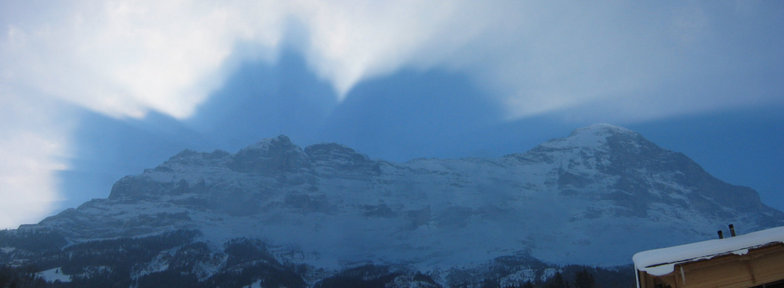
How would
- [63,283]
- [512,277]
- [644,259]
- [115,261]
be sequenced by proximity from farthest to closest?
1. [115,261]
2. [512,277]
3. [63,283]
4. [644,259]

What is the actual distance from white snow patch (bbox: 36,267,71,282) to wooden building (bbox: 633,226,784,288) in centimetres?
18791

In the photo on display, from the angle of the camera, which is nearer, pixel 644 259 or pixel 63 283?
pixel 644 259

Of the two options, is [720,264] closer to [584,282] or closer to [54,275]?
[584,282]

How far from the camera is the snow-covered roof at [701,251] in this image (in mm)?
12172

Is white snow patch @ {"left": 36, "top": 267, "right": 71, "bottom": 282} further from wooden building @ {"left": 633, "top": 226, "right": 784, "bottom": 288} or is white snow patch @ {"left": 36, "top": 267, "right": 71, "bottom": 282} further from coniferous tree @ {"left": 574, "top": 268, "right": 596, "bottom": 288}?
wooden building @ {"left": 633, "top": 226, "right": 784, "bottom": 288}

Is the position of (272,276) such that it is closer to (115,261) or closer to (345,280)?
(345,280)

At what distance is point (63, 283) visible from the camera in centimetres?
15725

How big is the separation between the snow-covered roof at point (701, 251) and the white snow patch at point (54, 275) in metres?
188

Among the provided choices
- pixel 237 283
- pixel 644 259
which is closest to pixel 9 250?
pixel 237 283

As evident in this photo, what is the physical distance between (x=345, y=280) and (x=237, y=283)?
4114 cm

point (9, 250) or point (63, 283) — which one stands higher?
point (9, 250)

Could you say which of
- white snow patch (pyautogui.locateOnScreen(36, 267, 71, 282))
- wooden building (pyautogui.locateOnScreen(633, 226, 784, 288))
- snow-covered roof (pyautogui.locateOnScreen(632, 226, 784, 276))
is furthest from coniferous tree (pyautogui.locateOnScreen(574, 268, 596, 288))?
white snow patch (pyautogui.locateOnScreen(36, 267, 71, 282))

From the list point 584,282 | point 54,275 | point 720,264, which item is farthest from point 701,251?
point 54,275

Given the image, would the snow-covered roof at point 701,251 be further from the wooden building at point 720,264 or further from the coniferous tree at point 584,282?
the coniferous tree at point 584,282
